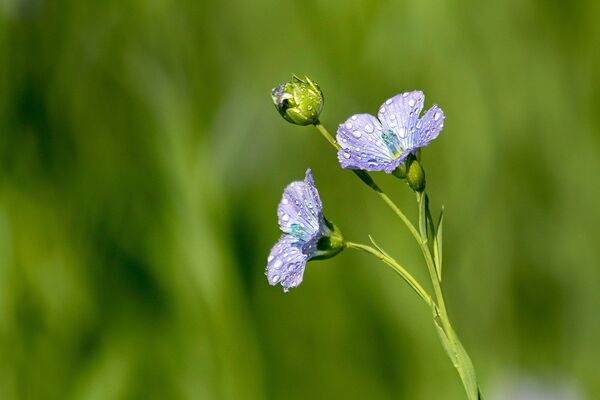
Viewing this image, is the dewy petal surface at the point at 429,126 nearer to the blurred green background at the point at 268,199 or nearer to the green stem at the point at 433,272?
the green stem at the point at 433,272

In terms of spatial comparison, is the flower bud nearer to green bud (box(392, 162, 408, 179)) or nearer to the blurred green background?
green bud (box(392, 162, 408, 179))

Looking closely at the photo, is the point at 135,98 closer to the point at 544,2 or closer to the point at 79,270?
the point at 79,270

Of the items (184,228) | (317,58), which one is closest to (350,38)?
(317,58)

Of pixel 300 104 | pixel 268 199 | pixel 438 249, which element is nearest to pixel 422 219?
pixel 438 249

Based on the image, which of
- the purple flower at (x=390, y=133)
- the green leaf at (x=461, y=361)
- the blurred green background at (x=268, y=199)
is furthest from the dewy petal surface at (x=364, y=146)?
the blurred green background at (x=268, y=199)

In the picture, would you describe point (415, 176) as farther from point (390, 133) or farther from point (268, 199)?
point (268, 199)

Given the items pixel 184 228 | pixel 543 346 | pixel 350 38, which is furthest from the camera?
pixel 350 38
